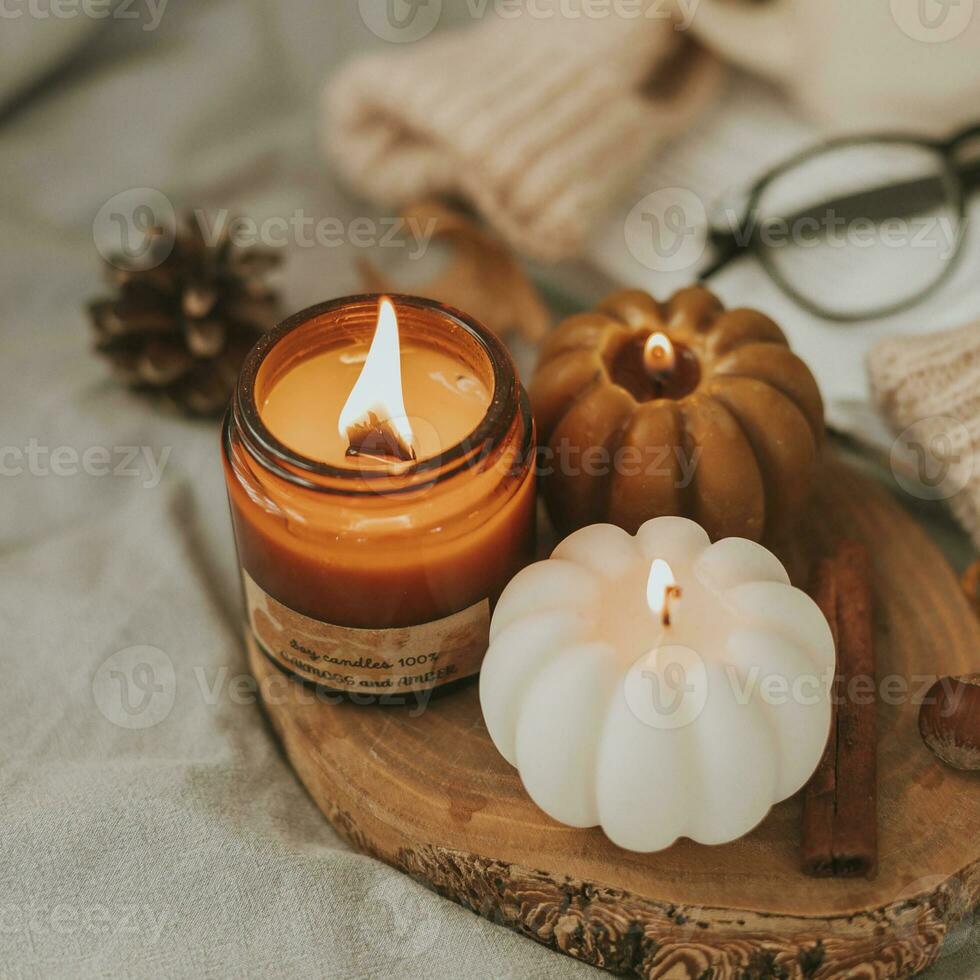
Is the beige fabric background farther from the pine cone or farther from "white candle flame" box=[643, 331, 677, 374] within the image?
"white candle flame" box=[643, 331, 677, 374]

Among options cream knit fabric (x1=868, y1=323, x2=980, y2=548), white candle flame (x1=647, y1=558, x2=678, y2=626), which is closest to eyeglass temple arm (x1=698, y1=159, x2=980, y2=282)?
cream knit fabric (x1=868, y1=323, x2=980, y2=548)

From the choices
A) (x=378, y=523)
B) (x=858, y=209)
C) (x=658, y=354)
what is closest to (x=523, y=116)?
(x=858, y=209)

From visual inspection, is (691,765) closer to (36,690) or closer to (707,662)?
(707,662)

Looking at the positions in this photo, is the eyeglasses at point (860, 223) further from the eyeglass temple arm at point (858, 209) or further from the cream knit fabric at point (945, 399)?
the cream knit fabric at point (945, 399)

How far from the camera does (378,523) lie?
503mm

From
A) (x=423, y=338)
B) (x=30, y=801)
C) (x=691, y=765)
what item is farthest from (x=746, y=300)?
(x=30, y=801)

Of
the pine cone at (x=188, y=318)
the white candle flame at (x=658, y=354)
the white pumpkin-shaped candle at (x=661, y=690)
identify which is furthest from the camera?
the pine cone at (x=188, y=318)

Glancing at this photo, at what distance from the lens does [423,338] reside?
58 cm

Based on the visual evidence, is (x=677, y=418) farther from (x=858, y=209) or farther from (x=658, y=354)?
(x=858, y=209)

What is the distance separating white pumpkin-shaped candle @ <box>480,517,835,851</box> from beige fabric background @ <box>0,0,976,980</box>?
0.40 feet

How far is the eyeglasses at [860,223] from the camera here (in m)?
0.83

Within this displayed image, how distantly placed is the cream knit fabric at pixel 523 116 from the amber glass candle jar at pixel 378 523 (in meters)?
0.34

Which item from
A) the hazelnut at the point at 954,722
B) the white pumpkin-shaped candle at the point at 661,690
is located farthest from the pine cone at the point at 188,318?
the hazelnut at the point at 954,722

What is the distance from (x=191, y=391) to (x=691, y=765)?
1.63 feet
